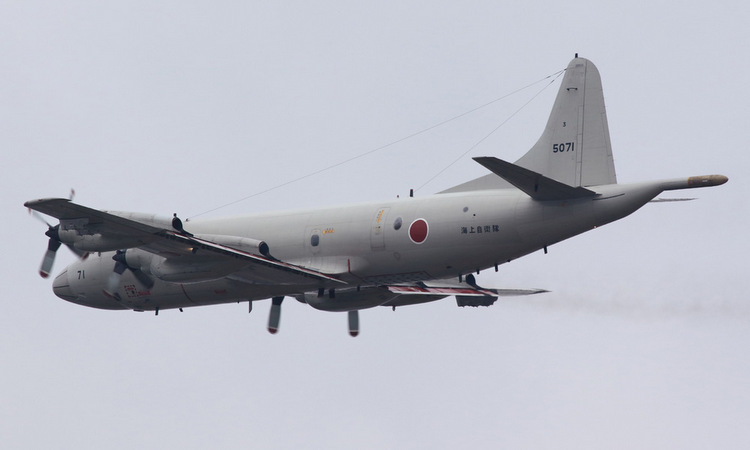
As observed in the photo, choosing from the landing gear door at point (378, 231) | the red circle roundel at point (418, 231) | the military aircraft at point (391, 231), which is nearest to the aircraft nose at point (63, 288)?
the military aircraft at point (391, 231)

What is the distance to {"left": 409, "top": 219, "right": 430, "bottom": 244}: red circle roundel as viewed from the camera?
39.3 meters

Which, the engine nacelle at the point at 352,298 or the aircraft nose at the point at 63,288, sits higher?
the aircraft nose at the point at 63,288

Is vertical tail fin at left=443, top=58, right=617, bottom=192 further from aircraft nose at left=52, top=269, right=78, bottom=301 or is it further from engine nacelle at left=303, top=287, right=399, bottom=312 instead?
aircraft nose at left=52, top=269, right=78, bottom=301

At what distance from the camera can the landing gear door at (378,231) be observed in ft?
132

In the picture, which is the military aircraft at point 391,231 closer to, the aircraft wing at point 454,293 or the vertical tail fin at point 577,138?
the vertical tail fin at point 577,138

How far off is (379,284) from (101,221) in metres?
9.96

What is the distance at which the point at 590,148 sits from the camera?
3838 cm

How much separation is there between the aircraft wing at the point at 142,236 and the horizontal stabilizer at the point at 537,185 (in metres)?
7.72

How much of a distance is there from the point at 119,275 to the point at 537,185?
690 inches

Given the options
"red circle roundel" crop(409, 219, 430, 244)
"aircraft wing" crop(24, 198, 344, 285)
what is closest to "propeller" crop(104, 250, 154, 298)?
"aircraft wing" crop(24, 198, 344, 285)

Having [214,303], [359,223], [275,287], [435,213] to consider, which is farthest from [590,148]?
[214,303]

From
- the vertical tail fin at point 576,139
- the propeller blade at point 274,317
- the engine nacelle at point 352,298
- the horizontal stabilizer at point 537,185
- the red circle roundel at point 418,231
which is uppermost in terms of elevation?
the vertical tail fin at point 576,139

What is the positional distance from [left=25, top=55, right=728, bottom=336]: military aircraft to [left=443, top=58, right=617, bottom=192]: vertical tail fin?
1.3 inches

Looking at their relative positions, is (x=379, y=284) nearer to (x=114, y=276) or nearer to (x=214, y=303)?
(x=214, y=303)
